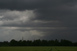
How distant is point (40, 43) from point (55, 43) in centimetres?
1321

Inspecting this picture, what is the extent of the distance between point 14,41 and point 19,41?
17.5 ft

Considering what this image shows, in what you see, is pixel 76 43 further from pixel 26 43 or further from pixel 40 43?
pixel 26 43

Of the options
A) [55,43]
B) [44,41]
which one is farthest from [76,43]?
[44,41]

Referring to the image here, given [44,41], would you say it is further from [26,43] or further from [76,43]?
[76,43]

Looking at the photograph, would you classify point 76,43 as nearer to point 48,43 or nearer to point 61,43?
point 61,43

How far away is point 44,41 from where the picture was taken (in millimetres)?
152375

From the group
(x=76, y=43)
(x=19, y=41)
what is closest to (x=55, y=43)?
(x=76, y=43)

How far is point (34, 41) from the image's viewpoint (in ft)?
485

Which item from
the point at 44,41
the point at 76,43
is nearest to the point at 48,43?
the point at 44,41

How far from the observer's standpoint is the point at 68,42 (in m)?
148

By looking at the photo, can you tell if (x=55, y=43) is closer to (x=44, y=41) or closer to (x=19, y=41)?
(x=44, y=41)

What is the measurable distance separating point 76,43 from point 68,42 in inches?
271

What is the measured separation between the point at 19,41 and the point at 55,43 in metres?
31.6

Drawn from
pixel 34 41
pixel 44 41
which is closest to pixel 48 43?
pixel 44 41
